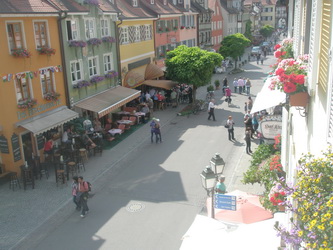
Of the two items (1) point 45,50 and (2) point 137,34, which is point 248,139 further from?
(2) point 137,34

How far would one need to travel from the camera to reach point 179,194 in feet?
49.7

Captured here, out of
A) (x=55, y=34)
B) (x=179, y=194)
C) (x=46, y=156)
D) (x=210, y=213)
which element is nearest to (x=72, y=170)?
(x=46, y=156)

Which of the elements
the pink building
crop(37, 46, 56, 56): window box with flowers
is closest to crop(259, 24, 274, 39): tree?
the pink building

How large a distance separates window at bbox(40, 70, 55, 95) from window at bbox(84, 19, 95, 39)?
449cm

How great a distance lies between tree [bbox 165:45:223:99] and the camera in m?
28.2

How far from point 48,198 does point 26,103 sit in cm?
476

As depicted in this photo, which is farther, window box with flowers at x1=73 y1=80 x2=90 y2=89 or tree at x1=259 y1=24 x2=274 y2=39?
tree at x1=259 y1=24 x2=274 y2=39

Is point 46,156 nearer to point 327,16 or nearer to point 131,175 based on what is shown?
point 131,175

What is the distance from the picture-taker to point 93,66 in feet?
77.9

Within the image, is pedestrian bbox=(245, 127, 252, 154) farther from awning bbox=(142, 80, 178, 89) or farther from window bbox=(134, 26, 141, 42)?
window bbox=(134, 26, 141, 42)

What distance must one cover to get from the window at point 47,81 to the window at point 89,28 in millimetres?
4490

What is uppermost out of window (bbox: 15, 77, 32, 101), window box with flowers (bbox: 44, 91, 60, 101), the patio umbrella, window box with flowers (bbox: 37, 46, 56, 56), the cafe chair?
window box with flowers (bbox: 37, 46, 56, 56)

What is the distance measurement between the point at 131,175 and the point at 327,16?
13913mm

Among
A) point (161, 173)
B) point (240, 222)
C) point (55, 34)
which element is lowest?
point (161, 173)
